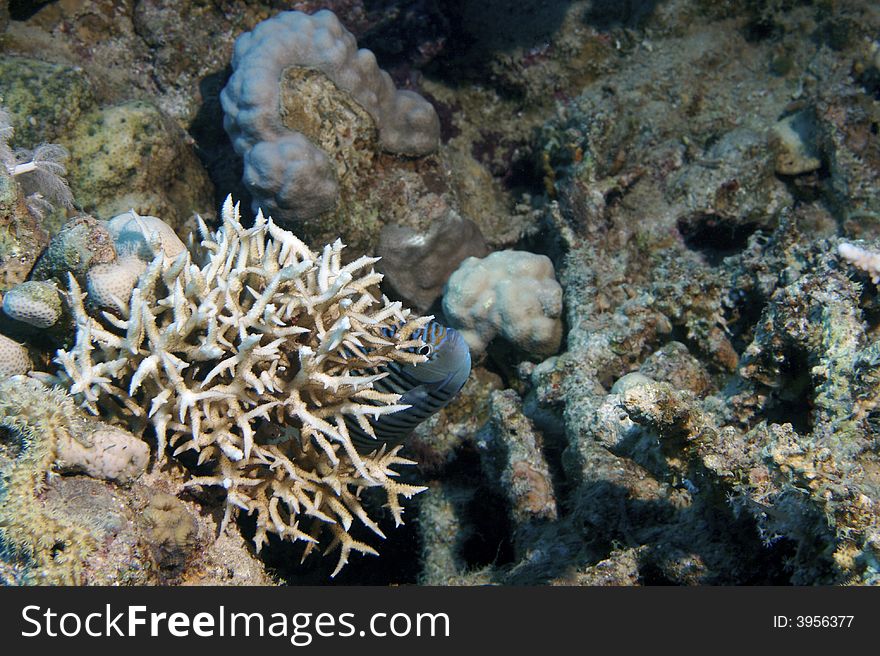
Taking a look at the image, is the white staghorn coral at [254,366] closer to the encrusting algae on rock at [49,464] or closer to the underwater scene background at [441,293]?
the underwater scene background at [441,293]

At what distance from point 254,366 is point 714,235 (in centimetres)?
384

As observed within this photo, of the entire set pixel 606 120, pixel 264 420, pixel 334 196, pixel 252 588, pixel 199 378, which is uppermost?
pixel 606 120

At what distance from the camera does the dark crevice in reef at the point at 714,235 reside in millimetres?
4488

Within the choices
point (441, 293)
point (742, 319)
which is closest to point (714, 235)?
point (742, 319)

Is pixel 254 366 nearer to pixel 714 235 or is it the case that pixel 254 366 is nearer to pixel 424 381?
pixel 424 381

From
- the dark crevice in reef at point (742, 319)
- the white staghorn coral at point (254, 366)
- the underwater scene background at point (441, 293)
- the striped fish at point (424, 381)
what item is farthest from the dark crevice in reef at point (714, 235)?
the white staghorn coral at point (254, 366)

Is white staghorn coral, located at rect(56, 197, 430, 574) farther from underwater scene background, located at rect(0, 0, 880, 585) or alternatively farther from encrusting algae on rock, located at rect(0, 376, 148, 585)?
encrusting algae on rock, located at rect(0, 376, 148, 585)

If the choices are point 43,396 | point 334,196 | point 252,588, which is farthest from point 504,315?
point 43,396

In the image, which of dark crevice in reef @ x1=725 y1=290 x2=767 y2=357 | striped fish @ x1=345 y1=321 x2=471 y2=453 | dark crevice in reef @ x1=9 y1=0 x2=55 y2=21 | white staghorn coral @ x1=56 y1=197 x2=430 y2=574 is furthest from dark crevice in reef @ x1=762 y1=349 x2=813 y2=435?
dark crevice in reef @ x1=9 y1=0 x2=55 y2=21

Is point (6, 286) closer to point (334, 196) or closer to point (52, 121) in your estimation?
point (52, 121)

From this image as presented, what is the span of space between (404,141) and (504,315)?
156 cm

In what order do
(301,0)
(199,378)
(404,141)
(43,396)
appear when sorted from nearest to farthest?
(43,396), (199,378), (404,141), (301,0)

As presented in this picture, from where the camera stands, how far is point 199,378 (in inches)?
97.4

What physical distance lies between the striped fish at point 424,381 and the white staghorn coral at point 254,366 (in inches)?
2.7
